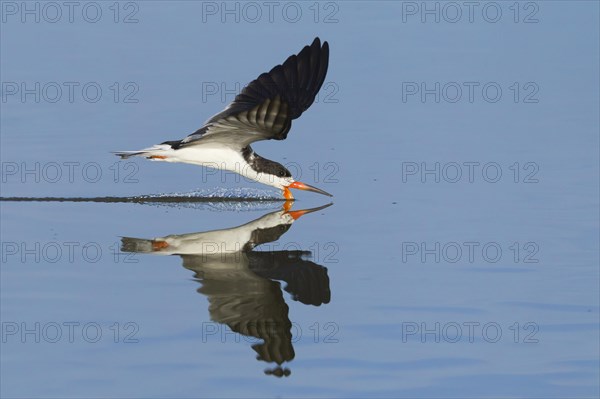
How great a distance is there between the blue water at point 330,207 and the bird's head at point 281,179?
0.50ft

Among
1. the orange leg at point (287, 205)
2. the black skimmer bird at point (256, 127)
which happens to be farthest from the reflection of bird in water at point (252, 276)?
the black skimmer bird at point (256, 127)

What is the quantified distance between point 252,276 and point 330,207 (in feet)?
6.33

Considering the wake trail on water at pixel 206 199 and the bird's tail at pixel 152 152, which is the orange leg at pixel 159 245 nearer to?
the wake trail on water at pixel 206 199

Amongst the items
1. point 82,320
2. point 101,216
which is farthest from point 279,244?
point 82,320

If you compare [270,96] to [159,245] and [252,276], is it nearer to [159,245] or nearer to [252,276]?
[159,245]

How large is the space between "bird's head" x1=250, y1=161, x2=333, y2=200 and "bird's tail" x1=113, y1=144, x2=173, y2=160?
0.80 meters

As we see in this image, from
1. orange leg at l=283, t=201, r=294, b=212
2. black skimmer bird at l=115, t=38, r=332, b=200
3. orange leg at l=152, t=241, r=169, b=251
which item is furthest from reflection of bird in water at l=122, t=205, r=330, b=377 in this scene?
black skimmer bird at l=115, t=38, r=332, b=200

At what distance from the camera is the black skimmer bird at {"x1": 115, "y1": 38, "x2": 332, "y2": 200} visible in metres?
9.41

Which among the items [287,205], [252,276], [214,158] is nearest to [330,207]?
[287,205]

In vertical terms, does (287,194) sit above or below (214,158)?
below

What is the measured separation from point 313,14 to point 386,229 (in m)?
6.53

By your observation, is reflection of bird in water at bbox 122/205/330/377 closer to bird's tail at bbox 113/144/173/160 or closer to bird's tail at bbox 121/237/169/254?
bird's tail at bbox 121/237/169/254

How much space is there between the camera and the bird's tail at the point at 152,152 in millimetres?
10094

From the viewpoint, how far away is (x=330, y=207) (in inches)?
380
